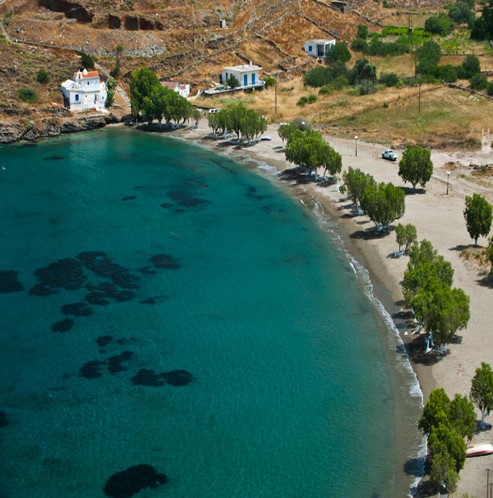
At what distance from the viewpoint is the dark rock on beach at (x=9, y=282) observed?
79.5m

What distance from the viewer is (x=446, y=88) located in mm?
141750

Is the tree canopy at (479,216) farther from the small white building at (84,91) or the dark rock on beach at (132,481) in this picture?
the small white building at (84,91)

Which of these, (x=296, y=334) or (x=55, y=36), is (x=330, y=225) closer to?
(x=296, y=334)

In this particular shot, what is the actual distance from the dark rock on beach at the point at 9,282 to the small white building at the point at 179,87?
6534 cm

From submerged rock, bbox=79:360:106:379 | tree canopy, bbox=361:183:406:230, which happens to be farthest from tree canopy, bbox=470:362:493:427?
tree canopy, bbox=361:183:406:230

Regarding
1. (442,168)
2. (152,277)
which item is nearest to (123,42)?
(442,168)

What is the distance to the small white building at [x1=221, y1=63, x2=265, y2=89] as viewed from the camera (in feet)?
487

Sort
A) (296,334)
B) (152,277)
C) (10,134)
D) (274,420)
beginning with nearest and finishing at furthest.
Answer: (274,420), (296,334), (152,277), (10,134)

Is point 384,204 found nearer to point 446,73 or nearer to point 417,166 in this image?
point 417,166

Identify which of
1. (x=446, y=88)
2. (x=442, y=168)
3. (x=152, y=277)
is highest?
(x=446, y=88)

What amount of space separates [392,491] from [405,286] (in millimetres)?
23540

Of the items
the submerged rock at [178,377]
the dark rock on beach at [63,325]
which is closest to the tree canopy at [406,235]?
the submerged rock at [178,377]

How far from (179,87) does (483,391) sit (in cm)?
10084

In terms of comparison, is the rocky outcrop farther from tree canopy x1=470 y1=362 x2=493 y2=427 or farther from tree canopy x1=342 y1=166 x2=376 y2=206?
tree canopy x1=470 y1=362 x2=493 y2=427
